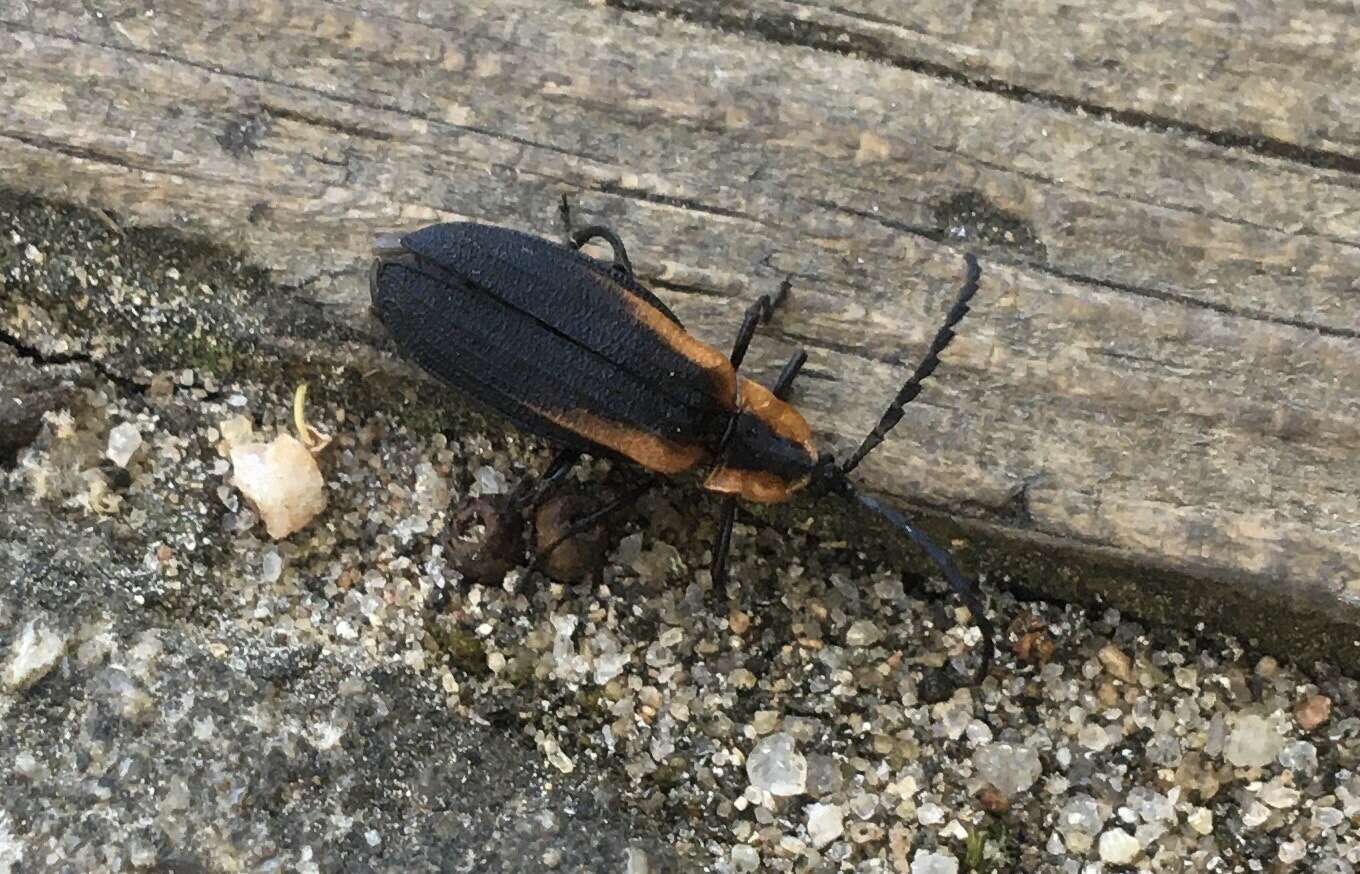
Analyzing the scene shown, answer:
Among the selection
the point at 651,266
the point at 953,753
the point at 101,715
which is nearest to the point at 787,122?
the point at 651,266

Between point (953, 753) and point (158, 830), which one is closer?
point (158, 830)

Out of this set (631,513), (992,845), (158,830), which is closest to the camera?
(158,830)

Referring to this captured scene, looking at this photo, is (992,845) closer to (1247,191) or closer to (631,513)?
(631,513)

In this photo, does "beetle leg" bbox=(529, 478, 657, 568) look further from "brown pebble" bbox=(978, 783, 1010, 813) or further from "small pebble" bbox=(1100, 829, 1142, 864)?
"small pebble" bbox=(1100, 829, 1142, 864)

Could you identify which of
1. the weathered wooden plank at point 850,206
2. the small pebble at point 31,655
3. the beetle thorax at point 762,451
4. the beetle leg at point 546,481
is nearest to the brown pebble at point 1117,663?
the weathered wooden plank at point 850,206

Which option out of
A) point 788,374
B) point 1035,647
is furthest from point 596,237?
point 1035,647

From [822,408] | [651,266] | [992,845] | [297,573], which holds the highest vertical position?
[651,266]

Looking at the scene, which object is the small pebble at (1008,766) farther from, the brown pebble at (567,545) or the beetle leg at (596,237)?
the beetle leg at (596,237)
